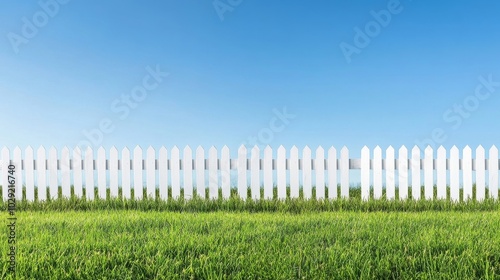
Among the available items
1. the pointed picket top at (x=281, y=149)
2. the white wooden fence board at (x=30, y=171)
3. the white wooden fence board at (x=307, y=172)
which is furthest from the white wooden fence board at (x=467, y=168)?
the white wooden fence board at (x=30, y=171)

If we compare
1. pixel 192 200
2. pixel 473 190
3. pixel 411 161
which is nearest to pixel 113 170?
pixel 192 200

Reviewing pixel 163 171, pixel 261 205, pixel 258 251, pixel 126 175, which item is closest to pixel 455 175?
pixel 261 205

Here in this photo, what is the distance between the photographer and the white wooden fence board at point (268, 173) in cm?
916

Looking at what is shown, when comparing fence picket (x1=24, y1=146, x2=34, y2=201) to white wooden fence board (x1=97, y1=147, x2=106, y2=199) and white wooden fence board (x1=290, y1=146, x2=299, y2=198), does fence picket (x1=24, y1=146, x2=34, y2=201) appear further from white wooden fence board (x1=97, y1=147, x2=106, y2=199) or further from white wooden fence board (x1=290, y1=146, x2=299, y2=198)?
white wooden fence board (x1=290, y1=146, x2=299, y2=198)

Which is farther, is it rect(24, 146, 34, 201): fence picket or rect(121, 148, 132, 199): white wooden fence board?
rect(24, 146, 34, 201): fence picket

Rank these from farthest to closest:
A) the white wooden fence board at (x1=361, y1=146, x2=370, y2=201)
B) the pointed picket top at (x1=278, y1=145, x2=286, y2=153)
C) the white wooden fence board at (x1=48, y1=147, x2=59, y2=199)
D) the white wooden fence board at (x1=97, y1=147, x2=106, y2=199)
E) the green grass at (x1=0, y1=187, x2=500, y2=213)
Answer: the white wooden fence board at (x1=48, y1=147, x2=59, y2=199) < the white wooden fence board at (x1=97, y1=147, x2=106, y2=199) < the white wooden fence board at (x1=361, y1=146, x2=370, y2=201) < the pointed picket top at (x1=278, y1=145, x2=286, y2=153) < the green grass at (x1=0, y1=187, x2=500, y2=213)

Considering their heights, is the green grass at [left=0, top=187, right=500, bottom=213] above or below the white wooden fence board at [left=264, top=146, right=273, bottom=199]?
below

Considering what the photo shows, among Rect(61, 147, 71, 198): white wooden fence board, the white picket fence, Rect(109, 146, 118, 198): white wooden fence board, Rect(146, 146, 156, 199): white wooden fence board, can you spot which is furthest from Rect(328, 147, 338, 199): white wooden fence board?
Rect(61, 147, 71, 198): white wooden fence board

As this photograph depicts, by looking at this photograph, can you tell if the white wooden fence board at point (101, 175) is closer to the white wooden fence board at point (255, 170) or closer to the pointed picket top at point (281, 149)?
the white wooden fence board at point (255, 170)

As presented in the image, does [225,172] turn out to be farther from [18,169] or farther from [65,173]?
[18,169]

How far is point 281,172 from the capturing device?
9.22 m

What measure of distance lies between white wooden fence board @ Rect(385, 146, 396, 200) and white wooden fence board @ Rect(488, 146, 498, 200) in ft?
6.64

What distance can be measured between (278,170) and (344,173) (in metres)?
1.33

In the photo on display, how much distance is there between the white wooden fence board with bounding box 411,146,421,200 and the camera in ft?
30.6
